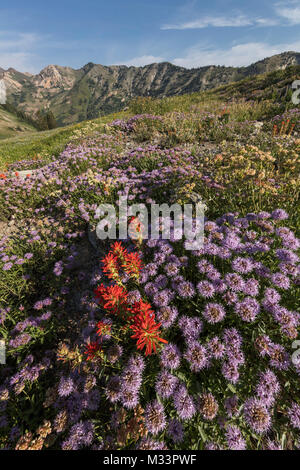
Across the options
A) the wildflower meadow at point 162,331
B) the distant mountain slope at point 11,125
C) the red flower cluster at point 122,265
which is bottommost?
the wildflower meadow at point 162,331

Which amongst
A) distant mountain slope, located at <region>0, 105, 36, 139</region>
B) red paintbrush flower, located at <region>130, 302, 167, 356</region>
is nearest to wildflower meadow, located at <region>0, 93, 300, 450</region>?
red paintbrush flower, located at <region>130, 302, 167, 356</region>

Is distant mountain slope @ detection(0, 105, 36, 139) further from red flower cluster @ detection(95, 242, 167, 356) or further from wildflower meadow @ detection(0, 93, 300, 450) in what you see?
red flower cluster @ detection(95, 242, 167, 356)

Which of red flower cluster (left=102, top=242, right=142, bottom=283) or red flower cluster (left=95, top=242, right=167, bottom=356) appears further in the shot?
red flower cluster (left=102, top=242, right=142, bottom=283)

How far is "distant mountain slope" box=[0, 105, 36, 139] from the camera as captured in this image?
133 m

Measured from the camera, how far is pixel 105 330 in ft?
8.08

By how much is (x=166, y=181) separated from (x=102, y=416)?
17.9 ft

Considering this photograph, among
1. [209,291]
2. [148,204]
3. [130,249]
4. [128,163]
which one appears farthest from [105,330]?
[128,163]

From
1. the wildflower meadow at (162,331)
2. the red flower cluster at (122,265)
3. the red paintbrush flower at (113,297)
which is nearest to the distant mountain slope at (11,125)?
the wildflower meadow at (162,331)

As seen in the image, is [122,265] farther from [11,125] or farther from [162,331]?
[11,125]

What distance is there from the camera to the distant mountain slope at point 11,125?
5238 inches

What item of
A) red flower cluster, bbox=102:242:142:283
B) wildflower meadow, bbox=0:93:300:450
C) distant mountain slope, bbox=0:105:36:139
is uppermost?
distant mountain slope, bbox=0:105:36:139

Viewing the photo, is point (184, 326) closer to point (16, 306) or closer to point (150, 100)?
point (16, 306)

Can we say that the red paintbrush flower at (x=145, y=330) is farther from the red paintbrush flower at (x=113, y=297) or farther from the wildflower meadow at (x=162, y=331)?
the red paintbrush flower at (x=113, y=297)

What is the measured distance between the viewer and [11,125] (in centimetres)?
14100
